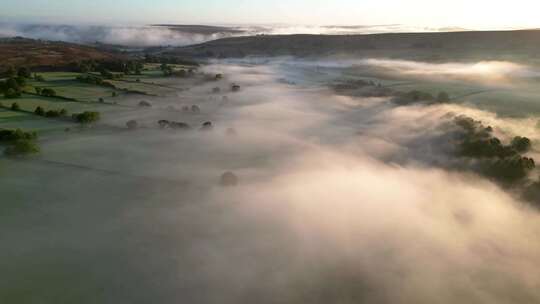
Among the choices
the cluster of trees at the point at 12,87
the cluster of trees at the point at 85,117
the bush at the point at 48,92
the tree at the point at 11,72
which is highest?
the tree at the point at 11,72

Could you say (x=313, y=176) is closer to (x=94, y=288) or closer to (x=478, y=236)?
(x=478, y=236)

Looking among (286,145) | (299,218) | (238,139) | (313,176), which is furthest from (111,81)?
(299,218)

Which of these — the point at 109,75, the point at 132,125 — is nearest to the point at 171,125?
the point at 132,125

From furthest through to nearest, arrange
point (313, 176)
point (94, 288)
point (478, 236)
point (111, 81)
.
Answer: point (111, 81)
point (313, 176)
point (478, 236)
point (94, 288)

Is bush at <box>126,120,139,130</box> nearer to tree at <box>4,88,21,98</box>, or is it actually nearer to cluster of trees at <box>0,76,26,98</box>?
tree at <box>4,88,21,98</box>

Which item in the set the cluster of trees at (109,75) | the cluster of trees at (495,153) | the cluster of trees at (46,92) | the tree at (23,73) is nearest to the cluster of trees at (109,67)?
the cluster of trees at (109,75)

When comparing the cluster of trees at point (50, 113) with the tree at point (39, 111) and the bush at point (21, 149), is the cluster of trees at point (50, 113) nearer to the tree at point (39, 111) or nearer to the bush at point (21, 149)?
the tree at point (39, 111)

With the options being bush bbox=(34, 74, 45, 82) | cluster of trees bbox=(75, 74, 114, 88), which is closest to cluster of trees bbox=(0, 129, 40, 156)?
bush bbox=(34, 74, 45, 82)
